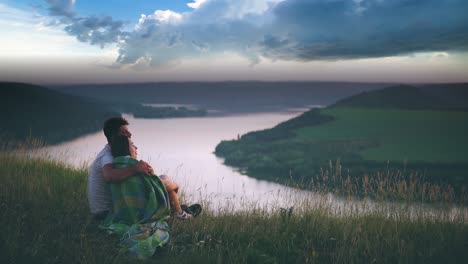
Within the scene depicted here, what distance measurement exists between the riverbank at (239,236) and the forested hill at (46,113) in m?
99.4

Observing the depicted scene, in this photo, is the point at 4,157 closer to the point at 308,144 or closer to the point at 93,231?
the point at 93,231

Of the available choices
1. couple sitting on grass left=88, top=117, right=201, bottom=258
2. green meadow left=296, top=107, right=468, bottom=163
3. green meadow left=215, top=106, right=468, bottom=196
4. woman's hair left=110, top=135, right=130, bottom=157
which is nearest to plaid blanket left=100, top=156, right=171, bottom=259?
couple sitting on grass left=88, top=117, right=201, bottom=258

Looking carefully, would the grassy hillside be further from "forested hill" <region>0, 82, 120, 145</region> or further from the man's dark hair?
the man's dark hair

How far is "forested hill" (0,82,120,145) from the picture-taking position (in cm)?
10338

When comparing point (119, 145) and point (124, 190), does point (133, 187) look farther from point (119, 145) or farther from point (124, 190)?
point (119, 145)

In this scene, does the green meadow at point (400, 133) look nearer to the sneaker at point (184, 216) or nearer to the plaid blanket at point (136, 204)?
the sneaker at point (184, 216)

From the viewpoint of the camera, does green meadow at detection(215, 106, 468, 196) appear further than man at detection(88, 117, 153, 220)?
Yes

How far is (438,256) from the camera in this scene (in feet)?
15.3

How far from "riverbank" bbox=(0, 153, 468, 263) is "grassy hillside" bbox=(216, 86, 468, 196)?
184 ft

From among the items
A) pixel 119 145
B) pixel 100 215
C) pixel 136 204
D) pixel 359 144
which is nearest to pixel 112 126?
pixel 119 145

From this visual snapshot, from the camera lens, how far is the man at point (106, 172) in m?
4.76

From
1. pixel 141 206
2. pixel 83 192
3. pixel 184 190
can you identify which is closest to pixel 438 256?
pixel 141 206

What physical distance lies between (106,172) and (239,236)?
1.79m

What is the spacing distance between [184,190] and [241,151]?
107 meters
